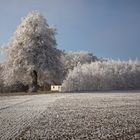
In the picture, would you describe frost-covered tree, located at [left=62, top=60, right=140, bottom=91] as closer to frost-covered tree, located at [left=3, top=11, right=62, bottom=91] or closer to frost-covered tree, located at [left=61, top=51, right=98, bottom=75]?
frost-covered tree, located at [left=3, top=11, right=62, bottom=91]

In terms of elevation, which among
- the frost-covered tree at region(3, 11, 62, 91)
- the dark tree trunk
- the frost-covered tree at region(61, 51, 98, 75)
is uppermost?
the frost-covered tree at region(61, 51, 98, 75)

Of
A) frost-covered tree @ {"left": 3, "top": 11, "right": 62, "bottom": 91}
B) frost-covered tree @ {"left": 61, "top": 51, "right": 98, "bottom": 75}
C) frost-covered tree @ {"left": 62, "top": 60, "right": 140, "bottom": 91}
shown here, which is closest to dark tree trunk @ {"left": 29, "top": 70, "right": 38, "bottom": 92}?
frost-covered tree @ {"left": 3, "top": 11, "right": 62, "bottom": 91}

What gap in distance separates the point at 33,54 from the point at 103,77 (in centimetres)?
1245

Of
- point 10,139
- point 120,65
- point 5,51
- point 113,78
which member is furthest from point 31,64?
point 10,139

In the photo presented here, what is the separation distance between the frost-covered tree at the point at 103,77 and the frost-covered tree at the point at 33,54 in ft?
10.3

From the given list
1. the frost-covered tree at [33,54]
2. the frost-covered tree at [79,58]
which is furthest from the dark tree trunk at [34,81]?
the frost-covered tree at [79,58]

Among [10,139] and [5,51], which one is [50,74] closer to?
[5,51]

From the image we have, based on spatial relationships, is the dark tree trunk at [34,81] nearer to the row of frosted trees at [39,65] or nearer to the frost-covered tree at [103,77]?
the row of frosted trees at [39,65]

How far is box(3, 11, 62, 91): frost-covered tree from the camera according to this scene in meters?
54.5

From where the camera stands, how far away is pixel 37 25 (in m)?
57.0

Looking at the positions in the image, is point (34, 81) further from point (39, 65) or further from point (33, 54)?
point (33, 54)

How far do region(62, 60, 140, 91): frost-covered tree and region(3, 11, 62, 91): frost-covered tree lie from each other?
314 centimetres

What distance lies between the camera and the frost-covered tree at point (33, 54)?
2144 inches

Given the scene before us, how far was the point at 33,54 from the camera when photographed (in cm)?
5475
